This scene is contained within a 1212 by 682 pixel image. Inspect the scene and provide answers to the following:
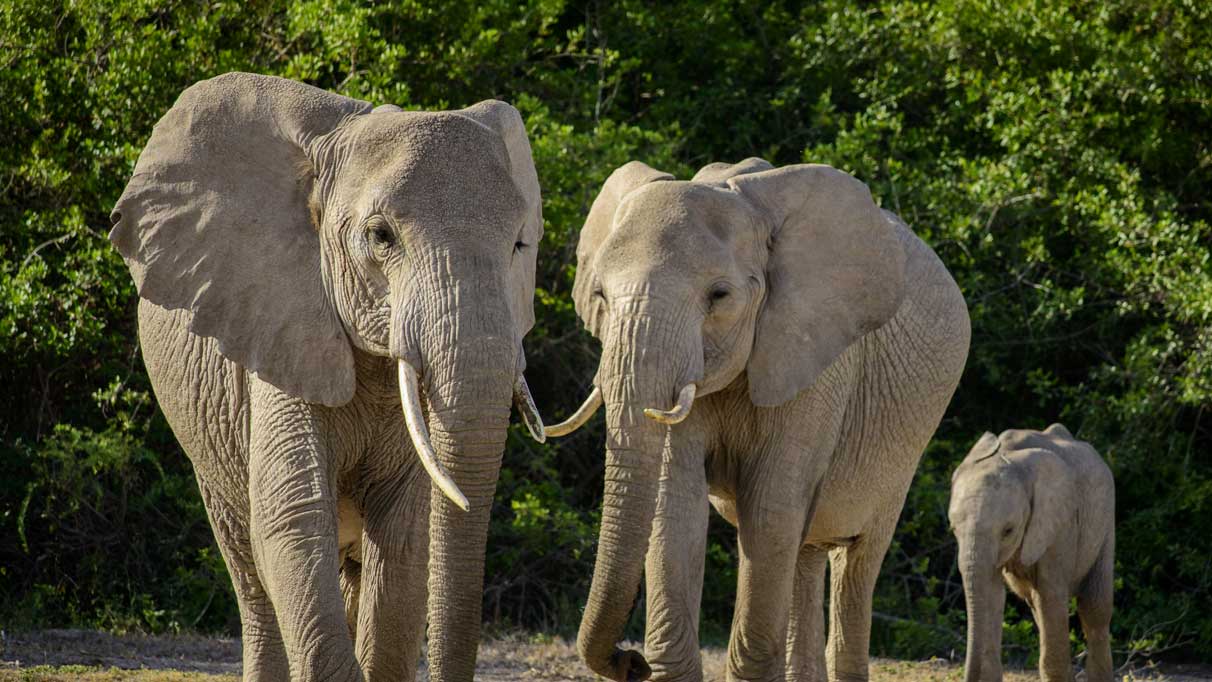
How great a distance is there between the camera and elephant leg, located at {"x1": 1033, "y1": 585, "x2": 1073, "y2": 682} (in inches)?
352

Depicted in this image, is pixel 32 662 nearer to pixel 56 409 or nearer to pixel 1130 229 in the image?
pixel 56 409

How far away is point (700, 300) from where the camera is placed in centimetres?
565

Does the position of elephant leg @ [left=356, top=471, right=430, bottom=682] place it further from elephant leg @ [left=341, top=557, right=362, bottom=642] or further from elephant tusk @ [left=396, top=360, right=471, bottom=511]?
elephant tusk @ [left=396, top=360, right=471, bottom=511]

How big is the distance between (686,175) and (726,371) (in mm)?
5196

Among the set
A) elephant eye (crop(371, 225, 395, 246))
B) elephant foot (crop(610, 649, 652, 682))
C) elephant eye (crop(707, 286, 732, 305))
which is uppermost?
elephant eye (crop(371, 225, 395, 246))

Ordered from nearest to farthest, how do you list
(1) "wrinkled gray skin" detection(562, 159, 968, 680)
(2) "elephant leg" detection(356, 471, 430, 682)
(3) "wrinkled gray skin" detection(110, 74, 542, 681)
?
(3) "wrinkled gray skin" detection(110, 74, 542, 681)
(2) "elephant leg" detection(356, 471, 430, 682)
(1) "wrinkled gray skin" detection(562, 159, 968, 680)

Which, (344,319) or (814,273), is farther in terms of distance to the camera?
(814,273)

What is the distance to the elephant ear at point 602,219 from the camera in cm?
630

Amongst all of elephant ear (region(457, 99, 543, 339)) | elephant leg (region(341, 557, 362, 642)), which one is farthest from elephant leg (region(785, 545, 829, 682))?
elephant ear (region(457, 99, 543, 339))

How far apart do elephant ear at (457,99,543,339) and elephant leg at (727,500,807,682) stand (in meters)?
1.58

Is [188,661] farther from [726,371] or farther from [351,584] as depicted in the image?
[726,371]

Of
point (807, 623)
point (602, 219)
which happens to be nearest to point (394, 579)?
point (602, 219)

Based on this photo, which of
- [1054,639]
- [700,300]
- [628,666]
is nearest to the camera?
[628,666]

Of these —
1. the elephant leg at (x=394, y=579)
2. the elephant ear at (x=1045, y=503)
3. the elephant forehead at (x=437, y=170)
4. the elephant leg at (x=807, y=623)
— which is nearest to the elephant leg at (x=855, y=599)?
the elephant leg at (x=807, y=623)
